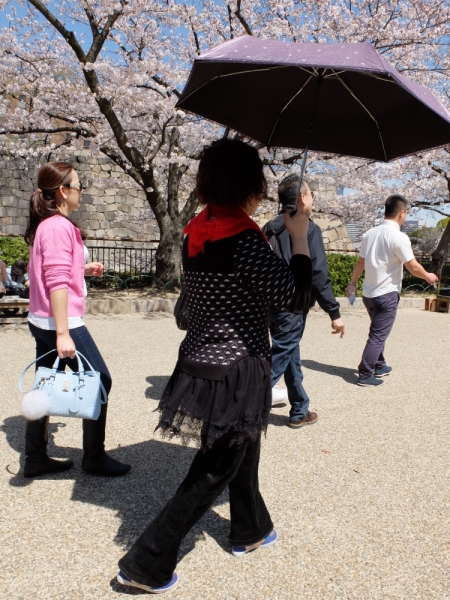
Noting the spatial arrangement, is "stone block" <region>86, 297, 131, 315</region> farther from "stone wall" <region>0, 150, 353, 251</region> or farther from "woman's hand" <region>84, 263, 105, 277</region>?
"stone wall" <region>0, 150, 353, 251</region>

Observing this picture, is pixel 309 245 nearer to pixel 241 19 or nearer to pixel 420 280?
pixel 241 19

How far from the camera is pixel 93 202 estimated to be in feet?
66.8

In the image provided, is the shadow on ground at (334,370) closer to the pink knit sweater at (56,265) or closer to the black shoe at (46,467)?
the black shoe at (46,467)

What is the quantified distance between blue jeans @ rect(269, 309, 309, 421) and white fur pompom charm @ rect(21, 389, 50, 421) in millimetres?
1660

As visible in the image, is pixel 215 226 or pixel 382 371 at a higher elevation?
pixel 215 226

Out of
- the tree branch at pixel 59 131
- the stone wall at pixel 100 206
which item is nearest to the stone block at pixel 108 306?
the tree branch at pixel 59 131

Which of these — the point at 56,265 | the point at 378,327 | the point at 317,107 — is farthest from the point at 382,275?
the point at 56,265

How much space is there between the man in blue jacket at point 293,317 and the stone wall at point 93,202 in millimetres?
14765

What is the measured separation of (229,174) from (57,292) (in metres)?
1.07

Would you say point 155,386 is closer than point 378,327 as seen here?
Yes

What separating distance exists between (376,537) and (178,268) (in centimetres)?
867

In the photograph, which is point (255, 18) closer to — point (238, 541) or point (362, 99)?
point (362, 99)

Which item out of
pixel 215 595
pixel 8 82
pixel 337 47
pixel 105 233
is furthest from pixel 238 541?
pixel 105 233

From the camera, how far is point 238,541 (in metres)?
2.21
